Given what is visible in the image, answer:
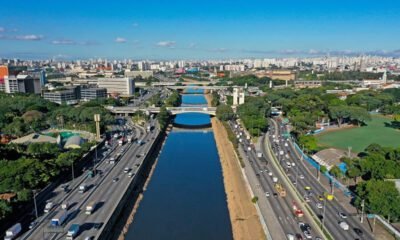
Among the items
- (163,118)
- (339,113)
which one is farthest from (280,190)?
(163,118)

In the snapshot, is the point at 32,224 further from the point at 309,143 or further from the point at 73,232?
the point at 309,143

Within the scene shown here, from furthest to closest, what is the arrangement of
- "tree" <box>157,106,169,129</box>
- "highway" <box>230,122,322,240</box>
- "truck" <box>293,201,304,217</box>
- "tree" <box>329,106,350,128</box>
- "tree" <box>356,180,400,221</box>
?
"tree" <box>157,106,169,129</box> → "tree" <box>329,106,350,128</box> → "truck" <box>293,201,304,217</box> → "highway" <box>230,122,322,240</box> → "tree" <box>356,180,400,221</box>

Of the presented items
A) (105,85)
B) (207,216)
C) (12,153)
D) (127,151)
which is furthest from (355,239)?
(105,85)

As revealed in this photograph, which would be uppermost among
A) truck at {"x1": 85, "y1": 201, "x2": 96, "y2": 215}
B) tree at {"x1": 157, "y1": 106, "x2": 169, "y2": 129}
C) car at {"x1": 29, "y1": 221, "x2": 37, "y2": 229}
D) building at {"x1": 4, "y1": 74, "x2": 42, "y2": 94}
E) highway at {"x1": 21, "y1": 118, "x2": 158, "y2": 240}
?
building at {"x1": 4, "y1": 74, "x2": 42, "y2": 94}

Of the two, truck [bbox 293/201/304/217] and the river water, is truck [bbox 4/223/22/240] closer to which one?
the river water

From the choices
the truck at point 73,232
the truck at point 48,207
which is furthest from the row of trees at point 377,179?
the truck at point 48,207

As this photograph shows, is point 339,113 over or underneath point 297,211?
over

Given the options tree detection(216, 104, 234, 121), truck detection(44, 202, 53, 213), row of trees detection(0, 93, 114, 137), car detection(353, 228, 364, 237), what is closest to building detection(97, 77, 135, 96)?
row of trees detection(0, 93, 114, 137)
